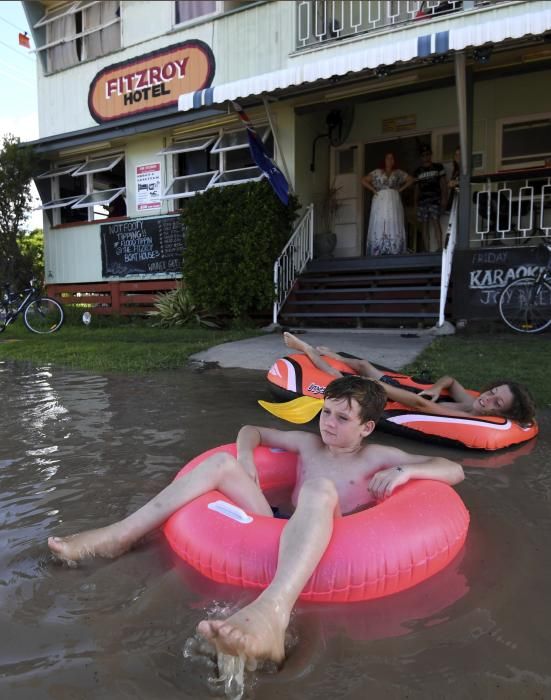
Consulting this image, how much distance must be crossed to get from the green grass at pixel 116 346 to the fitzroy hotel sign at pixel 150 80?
469 cm

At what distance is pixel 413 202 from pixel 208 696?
34.0 ft

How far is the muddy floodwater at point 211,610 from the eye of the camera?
1565 mm

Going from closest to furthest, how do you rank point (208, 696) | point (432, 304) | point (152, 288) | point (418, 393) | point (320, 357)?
point (208, 696), point (418, 393), point (320, 357), point (432, 304), point (152, 288)

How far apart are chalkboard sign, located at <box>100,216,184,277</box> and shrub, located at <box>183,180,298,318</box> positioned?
1414mm

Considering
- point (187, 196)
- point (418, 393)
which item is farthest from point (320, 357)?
point (187, 196)

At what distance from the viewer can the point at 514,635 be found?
70.2 inches

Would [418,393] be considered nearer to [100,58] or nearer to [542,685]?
[542,685]

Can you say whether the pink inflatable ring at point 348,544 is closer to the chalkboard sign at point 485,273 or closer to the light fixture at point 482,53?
the chalkboard sign at point 485,273

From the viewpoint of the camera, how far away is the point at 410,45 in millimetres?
6785

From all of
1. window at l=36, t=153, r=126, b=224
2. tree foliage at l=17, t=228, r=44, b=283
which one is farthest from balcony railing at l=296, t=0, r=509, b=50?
tree foliage at l=17, t=228, r=44, b=283

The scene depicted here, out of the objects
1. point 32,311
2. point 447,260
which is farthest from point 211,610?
point 32,311

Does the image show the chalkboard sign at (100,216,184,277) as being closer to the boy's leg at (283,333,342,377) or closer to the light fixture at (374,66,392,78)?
the light fixture at (374,66,392,78)

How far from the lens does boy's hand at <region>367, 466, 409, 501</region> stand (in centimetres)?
229

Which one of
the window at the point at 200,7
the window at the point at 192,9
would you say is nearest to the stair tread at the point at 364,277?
the window at the point at 200,7
